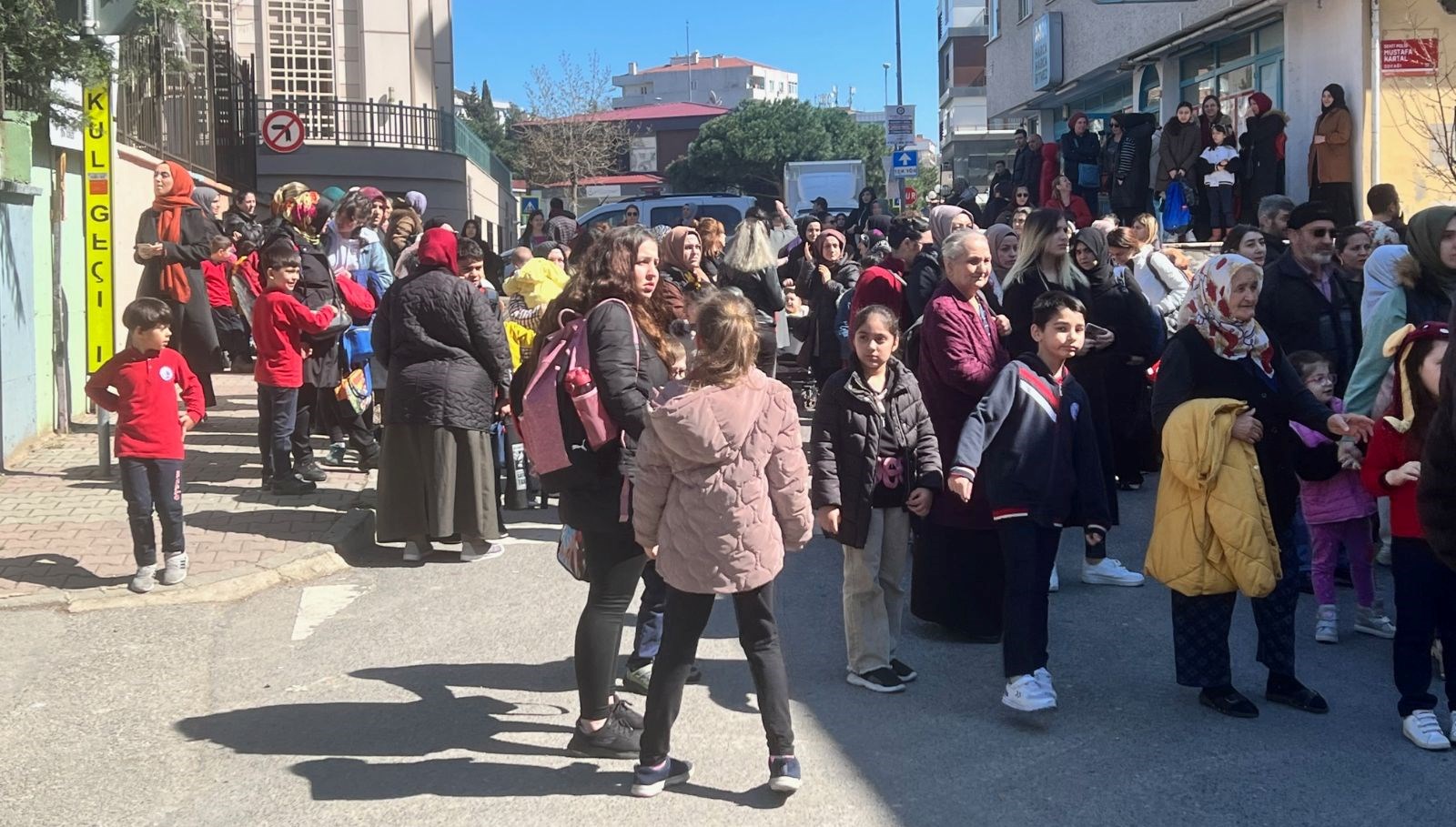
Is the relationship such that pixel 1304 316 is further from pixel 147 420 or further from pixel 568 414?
pixel 147 420

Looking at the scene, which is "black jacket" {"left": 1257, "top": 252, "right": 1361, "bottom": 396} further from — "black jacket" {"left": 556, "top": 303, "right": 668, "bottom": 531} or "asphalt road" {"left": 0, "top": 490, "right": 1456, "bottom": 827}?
"black jacket" {"left": 556, "top": 303, "right": 668, "bottom": 531}

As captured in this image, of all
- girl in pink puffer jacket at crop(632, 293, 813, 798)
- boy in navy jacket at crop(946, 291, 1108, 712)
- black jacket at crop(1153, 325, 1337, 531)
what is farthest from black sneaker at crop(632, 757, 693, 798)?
black jacket at crop(1153, 325, 1337, 531)

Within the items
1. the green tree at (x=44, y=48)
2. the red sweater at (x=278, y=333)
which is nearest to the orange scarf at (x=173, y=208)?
the green tree at (x=44, y=48)

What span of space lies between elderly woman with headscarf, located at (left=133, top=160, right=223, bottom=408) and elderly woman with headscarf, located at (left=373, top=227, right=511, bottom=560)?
166 inches

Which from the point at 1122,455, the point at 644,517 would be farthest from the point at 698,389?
the point at 1122,455

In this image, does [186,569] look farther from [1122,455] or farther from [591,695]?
[1122,455]

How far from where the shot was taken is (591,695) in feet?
17.0

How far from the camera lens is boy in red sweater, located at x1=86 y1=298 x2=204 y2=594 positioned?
734 centimetres

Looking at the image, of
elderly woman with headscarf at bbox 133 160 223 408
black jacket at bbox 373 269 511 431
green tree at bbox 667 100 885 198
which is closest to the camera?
black jacket at bbox 373 269 511 431

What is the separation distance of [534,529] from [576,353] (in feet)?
14.1

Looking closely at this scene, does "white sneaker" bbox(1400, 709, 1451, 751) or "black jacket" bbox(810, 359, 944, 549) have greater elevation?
"black jacket" bbox(810, 359, 944, 549)

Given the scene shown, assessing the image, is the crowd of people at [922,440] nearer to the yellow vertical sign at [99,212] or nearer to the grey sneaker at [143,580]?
the grey sneaker at [143,580]

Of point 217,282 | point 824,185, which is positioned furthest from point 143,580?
point 824,185

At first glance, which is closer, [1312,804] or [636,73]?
[1312,804]
